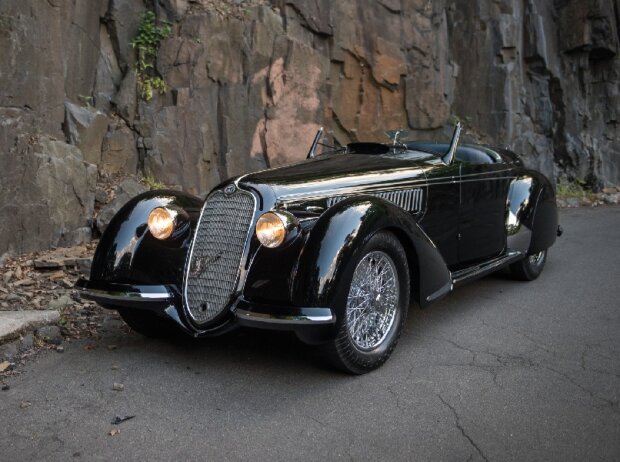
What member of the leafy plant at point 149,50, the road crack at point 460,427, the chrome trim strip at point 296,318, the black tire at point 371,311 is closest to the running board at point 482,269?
the black tire at point 371,311

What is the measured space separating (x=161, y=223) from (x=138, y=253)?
0.24 metres

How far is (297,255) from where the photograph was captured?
344 centimetres

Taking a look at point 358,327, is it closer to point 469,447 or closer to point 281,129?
point 469,447

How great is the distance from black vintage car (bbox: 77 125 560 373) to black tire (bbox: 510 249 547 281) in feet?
4.26

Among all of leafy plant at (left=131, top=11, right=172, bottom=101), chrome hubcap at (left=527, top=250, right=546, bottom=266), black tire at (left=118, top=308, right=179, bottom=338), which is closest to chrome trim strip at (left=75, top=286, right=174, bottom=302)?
black tire at (left=118, top=308, right=179, bottom=338)

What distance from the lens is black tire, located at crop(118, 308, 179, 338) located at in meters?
4.04

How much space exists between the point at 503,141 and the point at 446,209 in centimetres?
1063

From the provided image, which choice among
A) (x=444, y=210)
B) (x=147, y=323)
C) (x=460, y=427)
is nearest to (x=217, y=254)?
(x=147, y=323)

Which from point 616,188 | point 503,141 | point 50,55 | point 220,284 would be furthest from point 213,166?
point 616,188

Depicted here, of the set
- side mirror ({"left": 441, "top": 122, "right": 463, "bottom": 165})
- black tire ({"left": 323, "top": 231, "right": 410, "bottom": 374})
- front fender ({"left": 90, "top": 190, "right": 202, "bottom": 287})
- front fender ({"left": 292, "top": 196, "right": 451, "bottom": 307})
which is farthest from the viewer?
side mirror ({"left": 441, "top": 122, "right": 463, "bottom": 165})

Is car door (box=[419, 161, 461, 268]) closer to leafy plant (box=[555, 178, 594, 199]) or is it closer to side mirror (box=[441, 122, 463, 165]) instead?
side mirror (box=[441, 122, 463, 165])

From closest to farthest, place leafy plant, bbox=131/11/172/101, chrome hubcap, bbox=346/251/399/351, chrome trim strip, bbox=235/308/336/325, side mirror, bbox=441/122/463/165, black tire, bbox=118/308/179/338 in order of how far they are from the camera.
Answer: chrome trim strip, bbox=235/308/336/325, chrome hubcap, bbox=346/251/399/351, black tire, bbox=118/308/179/338, side mirror, bbox=441/122/463/165, leafy plant, bbox=131/11/172/101

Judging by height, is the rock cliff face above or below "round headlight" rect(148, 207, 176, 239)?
above

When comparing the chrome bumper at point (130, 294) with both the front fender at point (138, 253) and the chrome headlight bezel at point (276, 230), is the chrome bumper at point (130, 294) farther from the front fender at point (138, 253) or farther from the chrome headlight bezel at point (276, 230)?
the chrome headlight bezel at point (276, 230)
